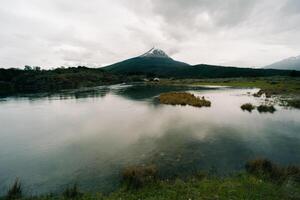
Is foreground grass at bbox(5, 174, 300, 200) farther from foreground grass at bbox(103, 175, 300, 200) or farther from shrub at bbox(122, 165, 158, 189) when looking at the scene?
shrub at bbox(122, 165, 158, 189)

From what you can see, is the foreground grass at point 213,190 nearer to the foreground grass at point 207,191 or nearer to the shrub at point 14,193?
the foreground grass at point 207,191

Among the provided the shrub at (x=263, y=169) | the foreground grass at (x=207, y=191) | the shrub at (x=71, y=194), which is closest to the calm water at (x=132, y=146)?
the shrub at (x=263, y=169)

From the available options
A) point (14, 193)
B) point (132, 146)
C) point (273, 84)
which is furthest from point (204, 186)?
point (273, 84)

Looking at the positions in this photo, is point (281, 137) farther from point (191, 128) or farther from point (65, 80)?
point (65, 80)

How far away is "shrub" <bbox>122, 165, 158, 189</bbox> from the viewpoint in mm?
10695

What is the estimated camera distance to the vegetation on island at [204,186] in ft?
30.8

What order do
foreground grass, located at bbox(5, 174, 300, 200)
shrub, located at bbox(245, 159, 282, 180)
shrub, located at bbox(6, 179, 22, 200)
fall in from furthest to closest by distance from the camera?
shrub, located at bbox(245, 159, 282, 180) → shrub, located at bbox(6, 179, 22, 200) → foreground grass, located at bbox(5, 174, 300, 200)

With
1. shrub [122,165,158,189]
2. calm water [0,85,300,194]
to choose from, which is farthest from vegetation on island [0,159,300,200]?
calm water [0,85,300,194]

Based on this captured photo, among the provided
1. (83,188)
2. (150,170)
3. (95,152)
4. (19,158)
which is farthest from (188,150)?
(19,158)

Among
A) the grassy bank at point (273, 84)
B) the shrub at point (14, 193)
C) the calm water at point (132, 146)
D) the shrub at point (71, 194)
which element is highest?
the grassy bank at point (273, 84)

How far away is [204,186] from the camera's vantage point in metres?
10.2

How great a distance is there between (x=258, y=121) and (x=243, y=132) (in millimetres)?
5996

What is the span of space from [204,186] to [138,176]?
329 centimetres

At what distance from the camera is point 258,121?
2570 cm
